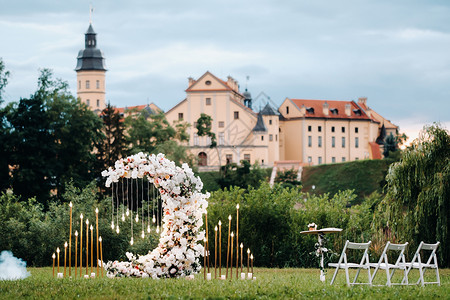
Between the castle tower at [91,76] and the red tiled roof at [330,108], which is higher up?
the castle tower at [91,76]

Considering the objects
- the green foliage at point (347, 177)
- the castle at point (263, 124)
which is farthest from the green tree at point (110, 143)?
the green foliage at point (347, 177)

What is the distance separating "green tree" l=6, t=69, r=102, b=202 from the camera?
5550cm

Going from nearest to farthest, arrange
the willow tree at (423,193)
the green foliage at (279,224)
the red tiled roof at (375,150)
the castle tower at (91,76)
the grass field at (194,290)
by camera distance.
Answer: the grass field at (194,290)
the willow tree at (423,193)
the green foliage at (279,224)
the red tiled roof at (375,150)
the castle tower at (91,76)

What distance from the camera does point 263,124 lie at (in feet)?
340

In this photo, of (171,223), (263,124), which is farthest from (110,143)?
(171,223)

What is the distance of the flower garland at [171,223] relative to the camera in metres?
17.4

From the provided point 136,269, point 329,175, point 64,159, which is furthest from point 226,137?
point 136,269

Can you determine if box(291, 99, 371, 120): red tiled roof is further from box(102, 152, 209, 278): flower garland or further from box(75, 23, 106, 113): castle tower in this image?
box(102, 152, 209, 278): flower garland

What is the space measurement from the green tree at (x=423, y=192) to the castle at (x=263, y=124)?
64.2 meters

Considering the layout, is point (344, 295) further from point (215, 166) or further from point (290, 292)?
point (215, 166)

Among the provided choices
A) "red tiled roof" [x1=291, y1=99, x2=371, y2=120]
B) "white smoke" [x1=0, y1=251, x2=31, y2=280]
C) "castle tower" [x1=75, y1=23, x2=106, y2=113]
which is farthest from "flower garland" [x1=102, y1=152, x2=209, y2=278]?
"castle tower" [x1=75, y1=23, x2=106, y2=113]

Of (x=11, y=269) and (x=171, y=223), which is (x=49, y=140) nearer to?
(x=11, y=269)

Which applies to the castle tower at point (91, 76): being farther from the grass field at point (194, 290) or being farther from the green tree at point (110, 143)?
the grass field at point (194, 290)

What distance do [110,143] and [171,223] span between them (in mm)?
53970
